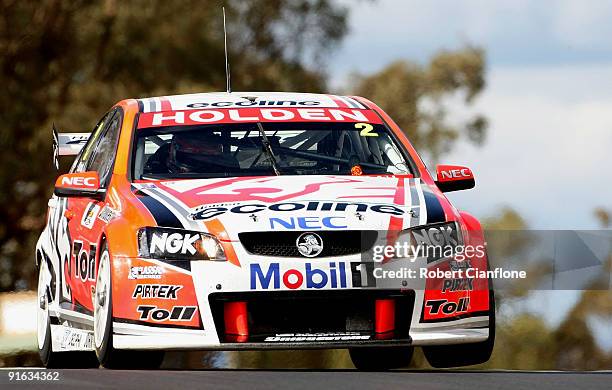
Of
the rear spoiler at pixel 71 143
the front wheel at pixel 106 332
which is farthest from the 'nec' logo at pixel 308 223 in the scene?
the rear spoiler at pixel 71 143

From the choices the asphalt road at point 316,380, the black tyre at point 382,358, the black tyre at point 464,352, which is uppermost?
the asphalt road at point 316,380

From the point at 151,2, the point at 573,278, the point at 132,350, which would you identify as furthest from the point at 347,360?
the point at 132,350

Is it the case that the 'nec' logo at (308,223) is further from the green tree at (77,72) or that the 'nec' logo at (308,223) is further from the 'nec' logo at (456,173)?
the green tree at (77,72)

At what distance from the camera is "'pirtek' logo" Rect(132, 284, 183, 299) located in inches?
320

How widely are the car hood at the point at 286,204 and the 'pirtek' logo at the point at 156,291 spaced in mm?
306

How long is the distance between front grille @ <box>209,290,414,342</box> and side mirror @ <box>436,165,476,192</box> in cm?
146

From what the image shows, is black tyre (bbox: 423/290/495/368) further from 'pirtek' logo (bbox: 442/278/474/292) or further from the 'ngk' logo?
the 'ngk' logo

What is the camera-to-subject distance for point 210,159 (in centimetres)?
942

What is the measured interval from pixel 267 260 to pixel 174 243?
0.47 metres

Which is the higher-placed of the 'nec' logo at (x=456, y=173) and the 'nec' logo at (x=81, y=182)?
the 'nec' logo at (x=81, y=182)

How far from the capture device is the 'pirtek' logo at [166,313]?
812 centimetres

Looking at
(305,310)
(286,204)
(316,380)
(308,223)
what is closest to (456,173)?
(286,204)

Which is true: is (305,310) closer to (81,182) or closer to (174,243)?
(174,243)

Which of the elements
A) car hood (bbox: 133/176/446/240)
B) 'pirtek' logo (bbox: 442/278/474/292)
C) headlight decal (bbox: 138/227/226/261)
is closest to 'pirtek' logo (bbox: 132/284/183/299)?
headlight decal (bbox: 138/227/226/261)
